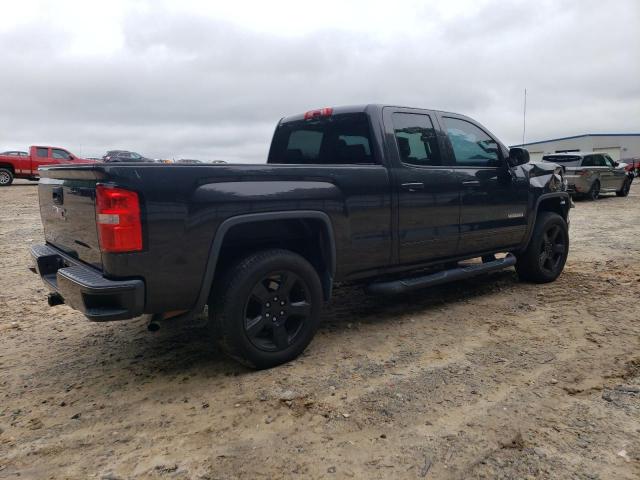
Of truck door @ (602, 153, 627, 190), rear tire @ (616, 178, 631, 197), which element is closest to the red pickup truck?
truck door @ (602, 153, 627, 190)

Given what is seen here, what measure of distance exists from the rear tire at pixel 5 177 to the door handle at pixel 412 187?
20.9 meters

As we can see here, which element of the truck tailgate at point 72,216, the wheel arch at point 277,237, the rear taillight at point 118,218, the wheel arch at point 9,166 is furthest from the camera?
the wheel arch at point 9,166

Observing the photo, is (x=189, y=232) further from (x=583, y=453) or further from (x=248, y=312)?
(x=583, y=453)

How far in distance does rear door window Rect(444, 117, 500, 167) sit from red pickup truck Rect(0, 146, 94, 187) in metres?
19.1

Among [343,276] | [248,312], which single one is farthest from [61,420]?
[343,276]

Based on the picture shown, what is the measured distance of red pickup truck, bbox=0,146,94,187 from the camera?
19.7 m

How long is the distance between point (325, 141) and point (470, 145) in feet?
4.88

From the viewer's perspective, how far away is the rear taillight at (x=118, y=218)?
2.69 m

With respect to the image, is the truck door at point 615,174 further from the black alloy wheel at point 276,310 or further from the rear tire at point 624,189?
the black alloy wheel at point 276,310

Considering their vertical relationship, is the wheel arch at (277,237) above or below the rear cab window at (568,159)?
below

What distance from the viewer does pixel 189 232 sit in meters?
2.90

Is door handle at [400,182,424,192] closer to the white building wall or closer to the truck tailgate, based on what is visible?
the truck tailgate

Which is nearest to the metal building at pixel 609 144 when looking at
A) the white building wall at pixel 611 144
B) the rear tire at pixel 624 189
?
the white building wall at pixel 611 144

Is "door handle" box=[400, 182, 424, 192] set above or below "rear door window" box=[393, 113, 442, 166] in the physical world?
below
